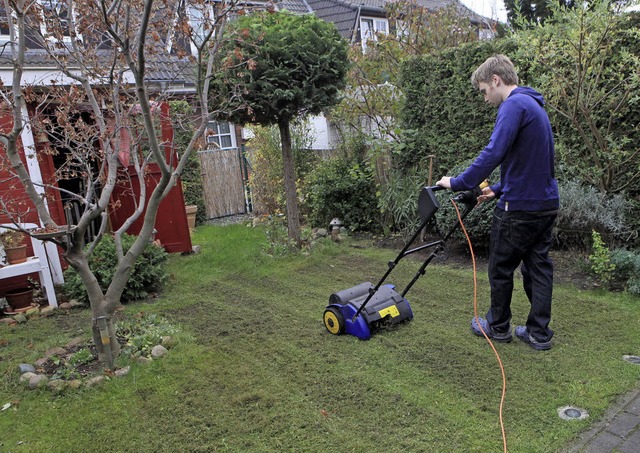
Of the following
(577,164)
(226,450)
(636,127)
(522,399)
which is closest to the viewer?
(226,450)

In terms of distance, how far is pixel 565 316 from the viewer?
395cm

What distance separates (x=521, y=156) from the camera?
10.2 ft

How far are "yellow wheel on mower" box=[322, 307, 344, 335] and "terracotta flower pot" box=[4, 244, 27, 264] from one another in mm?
3589

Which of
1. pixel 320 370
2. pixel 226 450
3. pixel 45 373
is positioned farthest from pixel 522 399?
pixel 45 373

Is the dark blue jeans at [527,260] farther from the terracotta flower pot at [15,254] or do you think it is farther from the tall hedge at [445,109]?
the terracotta flower pot at [15,254]

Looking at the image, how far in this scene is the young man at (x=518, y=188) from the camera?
307 centimetres

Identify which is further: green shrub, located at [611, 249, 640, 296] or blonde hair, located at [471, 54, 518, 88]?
green shrub, located at [611, 249, 640, 296]

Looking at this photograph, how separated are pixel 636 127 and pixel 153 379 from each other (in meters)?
5.36

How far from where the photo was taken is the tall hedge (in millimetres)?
6207

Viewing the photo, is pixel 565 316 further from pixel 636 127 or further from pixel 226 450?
pixel 226 450

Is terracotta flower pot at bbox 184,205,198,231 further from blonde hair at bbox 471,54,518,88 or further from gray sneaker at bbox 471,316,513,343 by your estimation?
blonde hair at bbox 471,54,518,88

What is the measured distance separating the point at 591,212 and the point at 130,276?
5275mm

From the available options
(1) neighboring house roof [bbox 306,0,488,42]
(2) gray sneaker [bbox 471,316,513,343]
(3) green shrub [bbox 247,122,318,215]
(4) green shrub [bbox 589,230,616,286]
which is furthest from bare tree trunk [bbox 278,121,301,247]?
(1) neighboring house roof [bbox 306,0,488,42]

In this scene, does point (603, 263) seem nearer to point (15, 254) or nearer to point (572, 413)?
point (572, 413)
